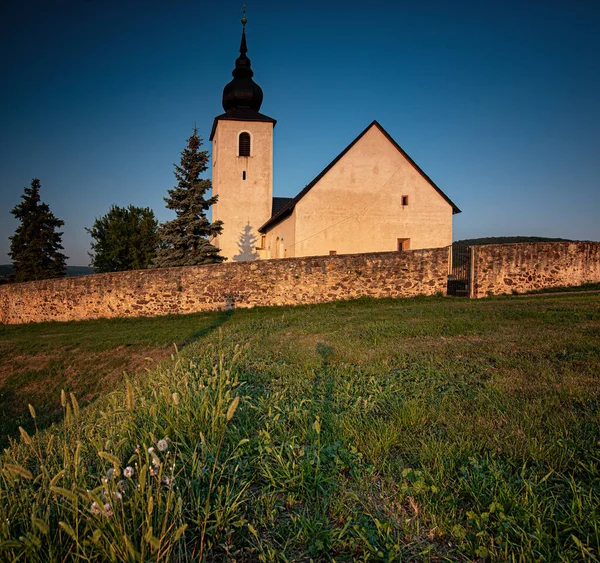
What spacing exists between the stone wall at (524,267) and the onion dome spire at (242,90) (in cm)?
2386

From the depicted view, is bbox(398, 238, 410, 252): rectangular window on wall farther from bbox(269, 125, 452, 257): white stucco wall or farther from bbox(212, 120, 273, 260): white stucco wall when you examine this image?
bbox(212, 120, 273, 260): white stucco wall

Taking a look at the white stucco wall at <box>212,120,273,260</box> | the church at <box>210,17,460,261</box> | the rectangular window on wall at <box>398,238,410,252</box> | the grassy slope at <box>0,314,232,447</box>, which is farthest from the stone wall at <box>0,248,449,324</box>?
the white stucco wall at <box>212,120,273,260</box>

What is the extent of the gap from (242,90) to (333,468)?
33.4m

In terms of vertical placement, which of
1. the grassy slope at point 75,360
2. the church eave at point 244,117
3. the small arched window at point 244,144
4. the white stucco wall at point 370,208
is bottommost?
the grassy slope at point 75,360

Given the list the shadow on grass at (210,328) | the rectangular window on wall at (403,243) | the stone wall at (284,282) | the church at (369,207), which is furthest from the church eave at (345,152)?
the shadow on grass at (210,328)

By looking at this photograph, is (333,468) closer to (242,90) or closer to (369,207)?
(369,207)

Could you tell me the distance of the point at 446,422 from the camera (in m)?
3.21

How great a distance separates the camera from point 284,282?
1588 cm

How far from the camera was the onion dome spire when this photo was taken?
31375 mm

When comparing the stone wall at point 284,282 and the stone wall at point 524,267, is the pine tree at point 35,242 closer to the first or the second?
the stone wall at point 284,282

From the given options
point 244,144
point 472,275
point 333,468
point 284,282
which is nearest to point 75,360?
point 284,282

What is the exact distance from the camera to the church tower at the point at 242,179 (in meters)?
29.7

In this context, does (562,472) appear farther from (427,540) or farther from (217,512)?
(217,512)

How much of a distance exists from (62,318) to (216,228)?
28.6ft
